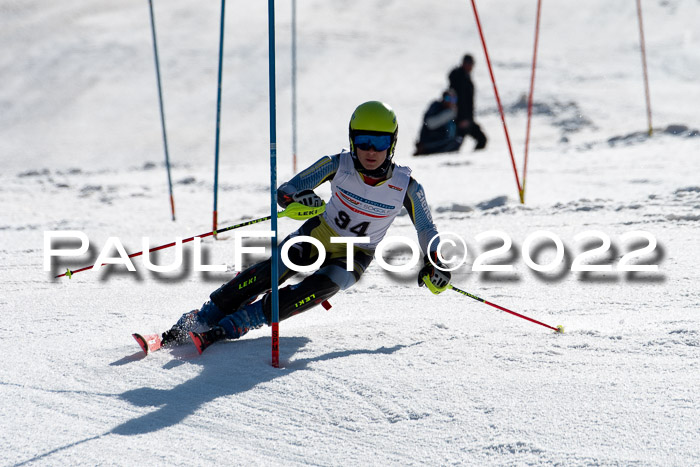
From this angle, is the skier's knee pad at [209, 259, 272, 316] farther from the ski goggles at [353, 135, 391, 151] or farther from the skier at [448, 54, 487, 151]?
the skier at [448, 54, 487, 151]

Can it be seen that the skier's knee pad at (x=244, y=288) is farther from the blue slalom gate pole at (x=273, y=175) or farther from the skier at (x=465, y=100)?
the skier at (x=465, y=100)

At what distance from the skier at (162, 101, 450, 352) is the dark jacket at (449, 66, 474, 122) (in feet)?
24.7

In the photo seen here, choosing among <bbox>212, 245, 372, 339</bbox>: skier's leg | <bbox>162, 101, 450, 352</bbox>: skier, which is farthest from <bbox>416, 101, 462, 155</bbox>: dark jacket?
<bbox>212, 245, 372, 339</bbox>: skier's leg

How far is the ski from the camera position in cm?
349

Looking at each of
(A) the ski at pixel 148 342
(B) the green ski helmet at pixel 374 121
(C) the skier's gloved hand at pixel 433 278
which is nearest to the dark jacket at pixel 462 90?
(B) the green ski helmet at pixel 374 121

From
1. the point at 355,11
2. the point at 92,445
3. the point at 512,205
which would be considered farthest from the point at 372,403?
the point at 355,11

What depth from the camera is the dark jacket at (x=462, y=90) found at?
11109 mm

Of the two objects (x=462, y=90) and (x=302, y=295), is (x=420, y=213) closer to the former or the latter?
(x=302, y=295)

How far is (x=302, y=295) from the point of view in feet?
11.9

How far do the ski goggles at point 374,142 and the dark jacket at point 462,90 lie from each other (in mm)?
7704

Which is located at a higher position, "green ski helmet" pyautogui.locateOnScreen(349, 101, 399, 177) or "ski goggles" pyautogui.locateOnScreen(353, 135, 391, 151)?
"green ski helmet" pyautogui.locateOnScreen(349, 101, 399, 177)

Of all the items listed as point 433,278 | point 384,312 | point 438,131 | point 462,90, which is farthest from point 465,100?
point 433,278

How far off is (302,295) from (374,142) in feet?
2.84

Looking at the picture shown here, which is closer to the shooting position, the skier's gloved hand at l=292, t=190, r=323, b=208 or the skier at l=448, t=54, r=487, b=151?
the skier's gloved hand at l=292, t=190, r=323, b=208
